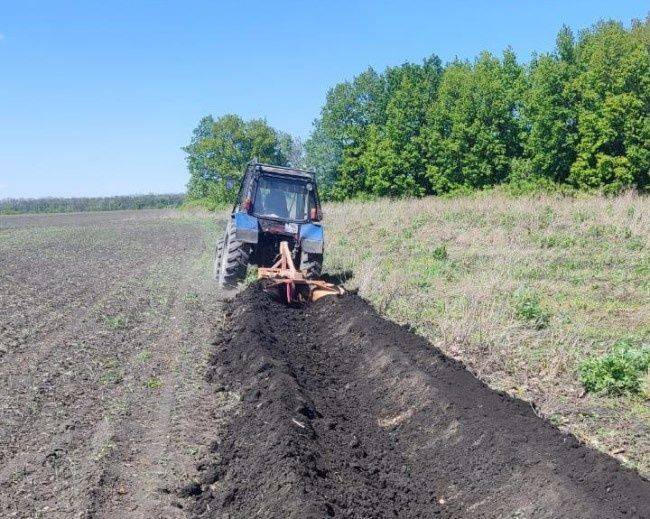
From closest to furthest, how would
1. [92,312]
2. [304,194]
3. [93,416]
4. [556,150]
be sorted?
[93,416], [92,312], [304,194], [556,150]

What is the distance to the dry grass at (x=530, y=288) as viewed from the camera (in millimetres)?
7078

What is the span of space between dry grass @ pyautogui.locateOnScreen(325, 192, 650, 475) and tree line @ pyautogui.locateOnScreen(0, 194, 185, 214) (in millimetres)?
64120

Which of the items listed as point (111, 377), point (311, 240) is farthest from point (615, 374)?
point (311, 240)

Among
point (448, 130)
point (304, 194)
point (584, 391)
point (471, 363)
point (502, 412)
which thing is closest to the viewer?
point (502, 412)

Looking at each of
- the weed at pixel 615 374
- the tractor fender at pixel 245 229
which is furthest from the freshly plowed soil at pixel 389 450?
the tractor fender at pixel 245 229

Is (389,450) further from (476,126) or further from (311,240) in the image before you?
(476,126)

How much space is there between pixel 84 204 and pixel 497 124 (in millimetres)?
59719

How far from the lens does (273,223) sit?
1391 centimetres

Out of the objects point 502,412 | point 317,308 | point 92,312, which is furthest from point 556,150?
point 502,412

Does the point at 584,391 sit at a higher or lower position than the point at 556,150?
lower

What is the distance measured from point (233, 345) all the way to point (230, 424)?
9.33ft

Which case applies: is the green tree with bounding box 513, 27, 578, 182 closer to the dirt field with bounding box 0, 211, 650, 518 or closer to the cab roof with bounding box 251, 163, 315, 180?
the cab roof with bounding box 251, 163, 315, 180

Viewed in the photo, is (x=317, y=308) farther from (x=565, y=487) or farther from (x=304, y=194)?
(x=565, y=487)

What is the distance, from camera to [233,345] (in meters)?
9.37
